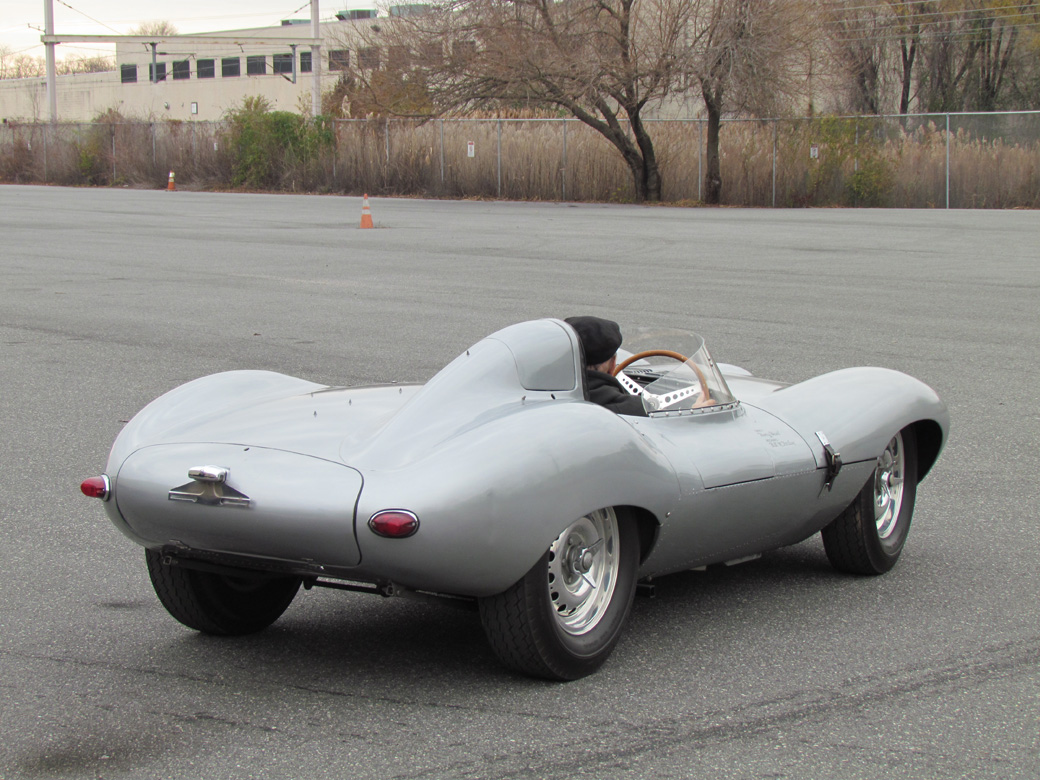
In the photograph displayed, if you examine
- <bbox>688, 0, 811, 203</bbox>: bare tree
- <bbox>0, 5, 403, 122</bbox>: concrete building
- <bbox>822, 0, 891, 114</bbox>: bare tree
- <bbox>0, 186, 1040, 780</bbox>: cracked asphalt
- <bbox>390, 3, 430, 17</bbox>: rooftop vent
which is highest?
<bbox>0, 5, 403, 122</bbox>: concrete building

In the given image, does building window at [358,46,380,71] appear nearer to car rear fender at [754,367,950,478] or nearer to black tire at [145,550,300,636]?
car rear fender at [754,367,950,478]

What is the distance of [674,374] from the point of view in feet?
15.1

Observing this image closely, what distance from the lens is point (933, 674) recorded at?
12.5ft

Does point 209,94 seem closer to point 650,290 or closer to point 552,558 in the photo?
point 650,290

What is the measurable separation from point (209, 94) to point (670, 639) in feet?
277

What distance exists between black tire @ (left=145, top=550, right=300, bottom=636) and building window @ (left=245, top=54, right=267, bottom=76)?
86.0 meters

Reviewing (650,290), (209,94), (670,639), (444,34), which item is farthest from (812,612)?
(209,94)

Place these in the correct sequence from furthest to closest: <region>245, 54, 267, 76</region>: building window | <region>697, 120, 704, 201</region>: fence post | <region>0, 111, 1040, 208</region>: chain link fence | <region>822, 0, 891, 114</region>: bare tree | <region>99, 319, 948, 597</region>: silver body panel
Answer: <region>245, 54, 267, 76</region>: building window → <region>822, 0, 891, 114</region>: bare tree → <region>697, 120, 704, 201</region>: fence post → <region>0, 111, 1040, 208</region>: chain link fence → <region>99, 319, 948, 597</region>: silver body panel

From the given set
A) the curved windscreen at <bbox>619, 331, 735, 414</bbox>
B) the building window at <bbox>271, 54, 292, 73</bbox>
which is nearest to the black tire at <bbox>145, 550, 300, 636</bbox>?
the curved windscreen at <bbox>619, 331, 735, 414</bbox>

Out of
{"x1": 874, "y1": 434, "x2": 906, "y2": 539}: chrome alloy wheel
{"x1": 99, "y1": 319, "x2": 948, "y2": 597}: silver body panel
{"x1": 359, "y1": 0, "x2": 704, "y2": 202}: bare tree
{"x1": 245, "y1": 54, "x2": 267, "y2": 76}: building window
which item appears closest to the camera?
{"x1": 99, "y1": 319, "x2": 948, "y2": 597}: silver body panel

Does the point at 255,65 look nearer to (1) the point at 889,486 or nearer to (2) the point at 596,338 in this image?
(1) the point at 889,486

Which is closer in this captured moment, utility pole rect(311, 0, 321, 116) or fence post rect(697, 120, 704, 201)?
fence post rect(697, 120, 704, 201)

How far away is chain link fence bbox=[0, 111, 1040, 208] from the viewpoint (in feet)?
108

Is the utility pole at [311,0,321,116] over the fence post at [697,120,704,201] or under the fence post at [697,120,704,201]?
over
